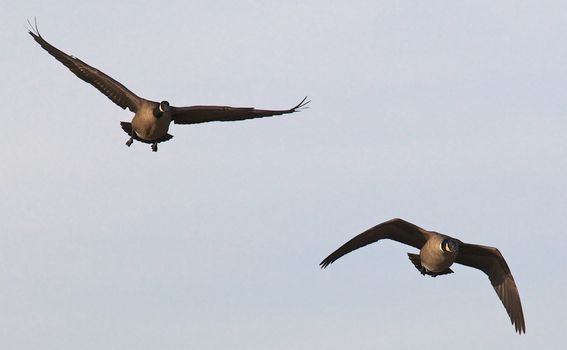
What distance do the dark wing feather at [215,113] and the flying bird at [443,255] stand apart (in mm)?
3694

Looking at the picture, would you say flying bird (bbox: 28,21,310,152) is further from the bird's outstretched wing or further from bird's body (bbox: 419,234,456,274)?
bird's body (bbox: 419,234,456,274)

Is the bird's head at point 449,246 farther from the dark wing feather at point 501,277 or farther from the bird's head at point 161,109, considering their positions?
the bird's head at point 161,109

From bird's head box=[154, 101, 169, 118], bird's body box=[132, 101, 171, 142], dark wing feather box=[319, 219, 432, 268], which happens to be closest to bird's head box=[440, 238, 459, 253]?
dark wing feather box=[319, 219, 432, 268]

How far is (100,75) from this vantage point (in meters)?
32.2

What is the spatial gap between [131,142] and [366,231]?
20.1 ft

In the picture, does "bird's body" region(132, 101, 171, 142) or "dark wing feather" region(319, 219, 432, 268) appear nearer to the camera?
"bird's body" region(132, 101, 171, 142)

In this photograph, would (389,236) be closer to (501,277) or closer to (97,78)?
(501,277)

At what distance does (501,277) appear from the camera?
3347 centimetres

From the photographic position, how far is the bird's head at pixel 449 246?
101 ft

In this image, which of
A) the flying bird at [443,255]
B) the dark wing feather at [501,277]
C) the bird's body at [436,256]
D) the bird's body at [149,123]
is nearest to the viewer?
the bird's body at [149,123]

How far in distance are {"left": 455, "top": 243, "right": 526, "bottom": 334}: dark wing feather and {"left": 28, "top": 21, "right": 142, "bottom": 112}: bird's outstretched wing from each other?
9086 millimetres

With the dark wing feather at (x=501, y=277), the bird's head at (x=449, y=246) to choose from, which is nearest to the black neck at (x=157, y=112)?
Result: the bird's head at (x=449, y=246)

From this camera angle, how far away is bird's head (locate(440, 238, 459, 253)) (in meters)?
30.9

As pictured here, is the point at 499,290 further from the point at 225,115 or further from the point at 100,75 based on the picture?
the point at 100,75
